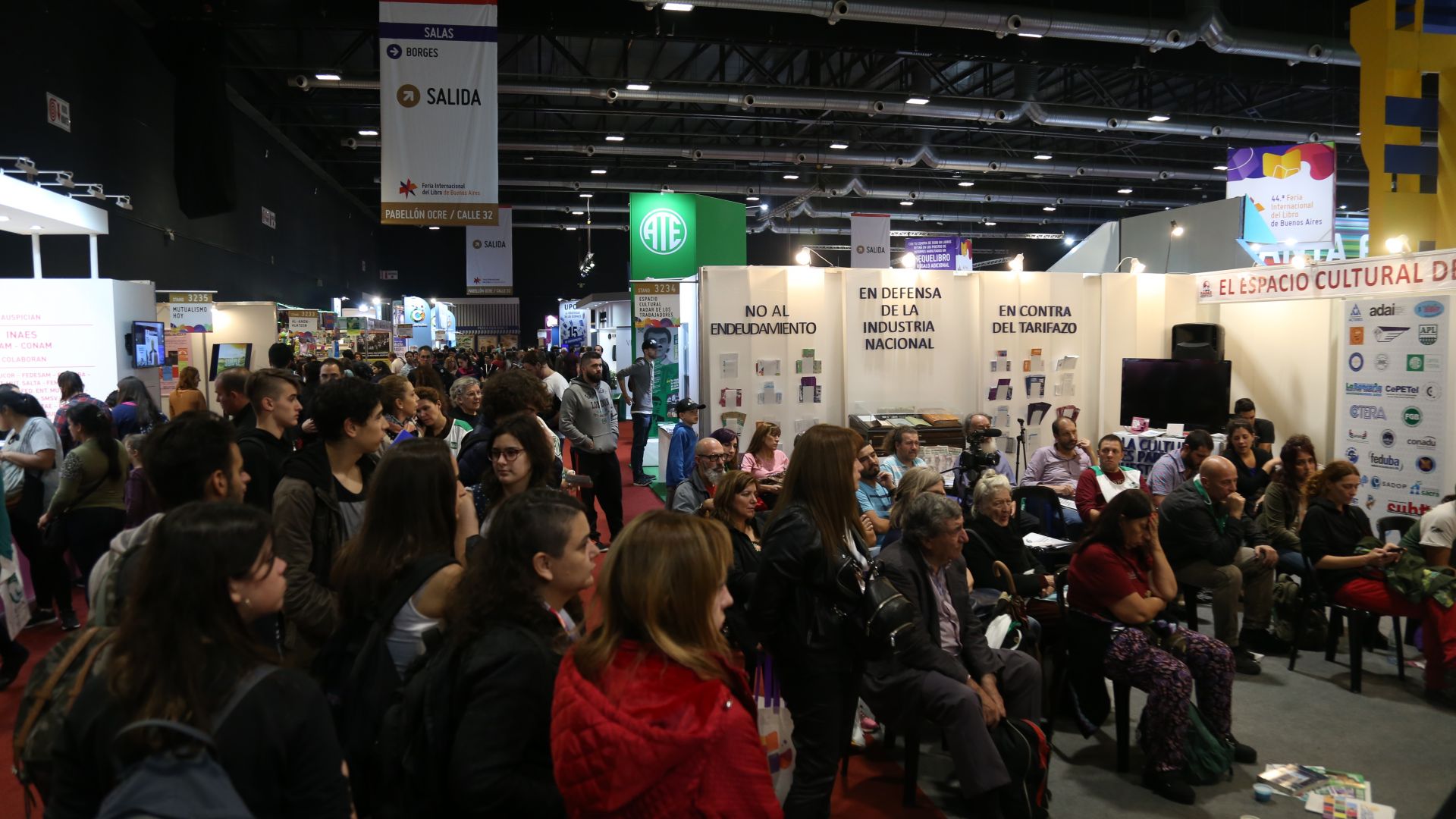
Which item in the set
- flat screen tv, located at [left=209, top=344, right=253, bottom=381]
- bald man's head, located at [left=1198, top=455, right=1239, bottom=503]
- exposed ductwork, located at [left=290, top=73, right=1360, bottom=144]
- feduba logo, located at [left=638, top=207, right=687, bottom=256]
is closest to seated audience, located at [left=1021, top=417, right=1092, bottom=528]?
bald man's head, located at [left=1198, top=455, right=1239, bottom=503]

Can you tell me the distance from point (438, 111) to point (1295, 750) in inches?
264

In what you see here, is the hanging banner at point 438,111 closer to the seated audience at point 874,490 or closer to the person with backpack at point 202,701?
the seated audience at point 874,490

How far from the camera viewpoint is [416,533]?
2.05 metres

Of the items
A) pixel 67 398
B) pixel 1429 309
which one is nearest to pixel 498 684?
pixel 67 398

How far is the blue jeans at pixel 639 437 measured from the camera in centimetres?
1078

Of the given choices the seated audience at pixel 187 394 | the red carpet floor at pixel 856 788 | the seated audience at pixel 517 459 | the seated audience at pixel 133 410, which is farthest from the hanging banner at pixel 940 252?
the seated audience at pixel 517 459

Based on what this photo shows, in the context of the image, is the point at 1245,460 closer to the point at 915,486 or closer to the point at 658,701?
the point at 915,486

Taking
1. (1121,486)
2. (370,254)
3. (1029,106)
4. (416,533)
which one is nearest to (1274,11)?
(1029,106)

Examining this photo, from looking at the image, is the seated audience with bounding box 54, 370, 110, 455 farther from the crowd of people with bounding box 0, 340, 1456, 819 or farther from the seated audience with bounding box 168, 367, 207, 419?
the seated audience with bounding box 168, 367, 207, 419

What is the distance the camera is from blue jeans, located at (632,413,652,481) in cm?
1078

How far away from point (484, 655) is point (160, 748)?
1.67 feet

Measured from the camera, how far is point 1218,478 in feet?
15.2

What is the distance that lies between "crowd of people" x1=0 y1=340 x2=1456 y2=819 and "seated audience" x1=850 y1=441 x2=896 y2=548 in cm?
5

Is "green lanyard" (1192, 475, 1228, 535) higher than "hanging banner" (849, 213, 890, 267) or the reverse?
the reverse
